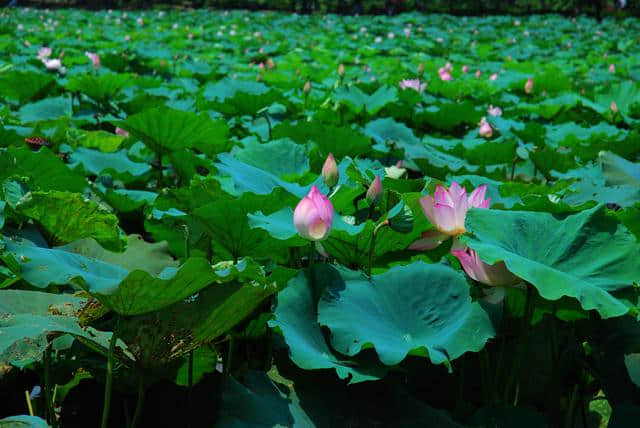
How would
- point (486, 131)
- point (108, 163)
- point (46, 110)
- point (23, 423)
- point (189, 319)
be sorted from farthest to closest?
point (46, 110) → point (486, 131) → point (108, 163) → point (189, 319) → point (23, 423)

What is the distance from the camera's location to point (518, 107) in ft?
11.6

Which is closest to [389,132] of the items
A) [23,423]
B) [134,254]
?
[134,254]

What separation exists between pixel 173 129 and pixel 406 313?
111cm

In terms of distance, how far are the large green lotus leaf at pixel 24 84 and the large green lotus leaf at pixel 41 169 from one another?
5.67 ft

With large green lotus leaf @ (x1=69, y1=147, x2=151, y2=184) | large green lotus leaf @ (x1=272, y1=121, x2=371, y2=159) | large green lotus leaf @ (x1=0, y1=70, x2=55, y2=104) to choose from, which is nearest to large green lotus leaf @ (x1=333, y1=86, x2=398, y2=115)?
large green lotus leaf @ (x1=272, y1=121, x2=371, y2=159)

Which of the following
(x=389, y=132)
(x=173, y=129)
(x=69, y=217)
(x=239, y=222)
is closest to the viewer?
(x=239, y=222)

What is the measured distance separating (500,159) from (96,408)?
167 cm

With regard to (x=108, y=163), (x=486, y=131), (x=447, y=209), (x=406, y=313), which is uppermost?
(x=447, y=209)

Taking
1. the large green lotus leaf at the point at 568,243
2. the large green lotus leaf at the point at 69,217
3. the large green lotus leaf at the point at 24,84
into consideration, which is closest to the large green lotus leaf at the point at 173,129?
the large green lotus leaf at the point at 69,217

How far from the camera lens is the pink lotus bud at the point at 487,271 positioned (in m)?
0.94

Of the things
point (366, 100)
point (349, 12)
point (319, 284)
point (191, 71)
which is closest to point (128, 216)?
point (319, 284)

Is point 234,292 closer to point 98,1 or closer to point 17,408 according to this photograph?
point 17,408

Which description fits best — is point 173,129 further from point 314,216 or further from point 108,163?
point 314,216

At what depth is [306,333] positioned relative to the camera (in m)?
0.95
